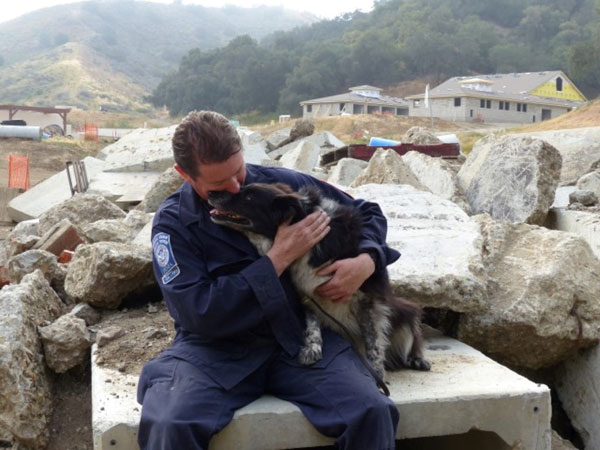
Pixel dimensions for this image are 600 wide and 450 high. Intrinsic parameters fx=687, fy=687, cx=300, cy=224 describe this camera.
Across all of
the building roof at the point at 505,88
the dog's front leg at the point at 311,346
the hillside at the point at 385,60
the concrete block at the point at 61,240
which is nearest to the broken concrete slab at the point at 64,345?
the dog's front leg at the point at 311,346

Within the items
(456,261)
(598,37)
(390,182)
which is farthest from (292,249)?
(598,37)

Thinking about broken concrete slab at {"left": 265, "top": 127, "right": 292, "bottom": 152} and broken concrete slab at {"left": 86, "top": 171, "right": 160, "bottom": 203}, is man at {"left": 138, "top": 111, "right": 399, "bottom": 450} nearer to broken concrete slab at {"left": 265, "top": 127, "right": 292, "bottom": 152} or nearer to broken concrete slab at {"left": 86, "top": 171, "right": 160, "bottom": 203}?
broken concrete slab at {"left": 86, "top": 171, "right": 160, "bottom": 203}

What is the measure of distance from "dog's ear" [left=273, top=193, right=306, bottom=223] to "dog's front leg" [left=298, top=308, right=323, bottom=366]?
19.0 inches

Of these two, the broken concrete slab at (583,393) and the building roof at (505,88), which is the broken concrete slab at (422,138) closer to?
the broken concrete slab at (583,393)

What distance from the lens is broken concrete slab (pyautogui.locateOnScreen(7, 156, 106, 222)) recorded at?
1041 cm

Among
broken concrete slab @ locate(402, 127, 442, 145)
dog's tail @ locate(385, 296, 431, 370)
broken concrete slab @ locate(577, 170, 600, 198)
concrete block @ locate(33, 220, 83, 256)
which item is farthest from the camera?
broken concrete slab @ locate(402, 127, 442, 145)

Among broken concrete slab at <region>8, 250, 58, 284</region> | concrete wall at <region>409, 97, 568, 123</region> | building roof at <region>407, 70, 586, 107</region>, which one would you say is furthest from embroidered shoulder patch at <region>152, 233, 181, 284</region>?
building roof at <region>407, 70, 586, 107</region>

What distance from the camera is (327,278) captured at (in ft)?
9.96

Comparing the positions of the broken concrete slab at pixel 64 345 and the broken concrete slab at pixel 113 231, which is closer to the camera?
the broken concrete slab at pixel 64 345

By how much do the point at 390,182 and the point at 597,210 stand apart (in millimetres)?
1871

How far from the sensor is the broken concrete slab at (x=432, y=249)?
394 cm

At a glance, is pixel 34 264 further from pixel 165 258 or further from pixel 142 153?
pixel 142 153

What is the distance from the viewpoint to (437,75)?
7688 centimetres

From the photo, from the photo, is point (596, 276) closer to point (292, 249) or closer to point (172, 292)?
point (292, 249)
